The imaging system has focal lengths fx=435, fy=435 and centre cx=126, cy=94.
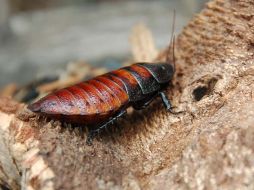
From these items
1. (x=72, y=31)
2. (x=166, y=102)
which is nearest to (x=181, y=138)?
(x=166, y=102)

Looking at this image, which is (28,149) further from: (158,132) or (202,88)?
(202,88)

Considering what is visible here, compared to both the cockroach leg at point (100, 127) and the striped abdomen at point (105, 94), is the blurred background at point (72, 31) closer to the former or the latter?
the striped abdomen at point (105, 94)

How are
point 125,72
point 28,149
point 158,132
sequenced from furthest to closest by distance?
1. point 125,72
2. point 158,132
3. point 28,149

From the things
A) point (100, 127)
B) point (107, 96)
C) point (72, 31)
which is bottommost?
point (72, 31)

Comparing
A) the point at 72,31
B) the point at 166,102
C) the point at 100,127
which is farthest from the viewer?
the point at 72,31

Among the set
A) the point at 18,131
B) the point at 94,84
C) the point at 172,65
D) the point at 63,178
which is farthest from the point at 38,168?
the point at 172,65

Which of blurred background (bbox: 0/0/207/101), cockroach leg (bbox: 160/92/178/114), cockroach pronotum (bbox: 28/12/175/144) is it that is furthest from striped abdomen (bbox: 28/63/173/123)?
blurred background (bbox: 0/0/207/101)

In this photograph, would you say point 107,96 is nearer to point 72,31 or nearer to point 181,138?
point 181,138

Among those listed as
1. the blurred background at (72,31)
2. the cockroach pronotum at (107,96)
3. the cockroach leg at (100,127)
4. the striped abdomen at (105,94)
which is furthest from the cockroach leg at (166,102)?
the blurred background at (72,31)
